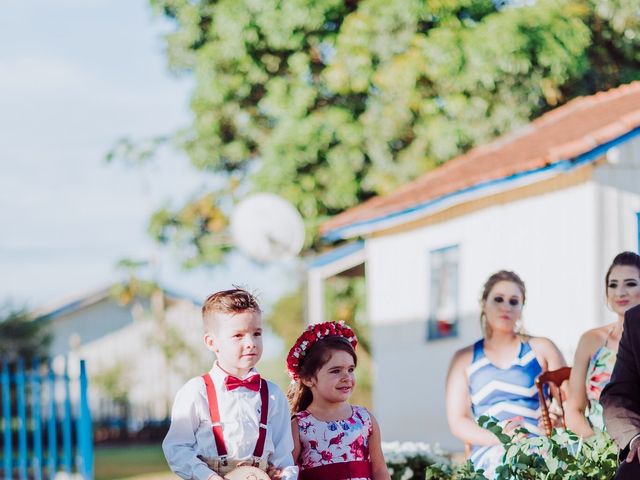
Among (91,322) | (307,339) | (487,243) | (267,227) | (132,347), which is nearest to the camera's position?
(307,339)

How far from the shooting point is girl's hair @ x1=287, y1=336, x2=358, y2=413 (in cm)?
554

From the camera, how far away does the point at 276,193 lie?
24328 millimetres

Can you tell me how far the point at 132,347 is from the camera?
45.0 meters

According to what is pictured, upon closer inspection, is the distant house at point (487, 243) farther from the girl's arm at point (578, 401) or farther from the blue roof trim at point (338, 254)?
the girl's arm at point (578, 401)

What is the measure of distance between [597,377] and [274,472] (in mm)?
2262

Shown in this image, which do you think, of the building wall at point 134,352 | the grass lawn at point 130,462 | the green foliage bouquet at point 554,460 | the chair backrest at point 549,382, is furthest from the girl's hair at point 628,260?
the building wall at point 134,352

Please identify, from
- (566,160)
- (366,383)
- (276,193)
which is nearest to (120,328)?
(366,383)

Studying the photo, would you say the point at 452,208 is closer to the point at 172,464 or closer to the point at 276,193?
the point at 276,193

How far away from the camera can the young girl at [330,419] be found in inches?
217

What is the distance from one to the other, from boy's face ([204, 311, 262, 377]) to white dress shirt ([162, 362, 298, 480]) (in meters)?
0.09

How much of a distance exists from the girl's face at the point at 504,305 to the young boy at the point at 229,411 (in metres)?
2.00

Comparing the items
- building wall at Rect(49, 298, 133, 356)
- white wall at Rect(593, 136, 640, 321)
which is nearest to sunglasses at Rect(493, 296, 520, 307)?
white wall at Rect(593, 136, 640, 321)

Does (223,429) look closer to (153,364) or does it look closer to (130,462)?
(130,462)

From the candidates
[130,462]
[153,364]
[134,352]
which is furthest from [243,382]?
[134,352]
